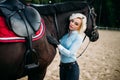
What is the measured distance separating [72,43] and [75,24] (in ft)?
0.96

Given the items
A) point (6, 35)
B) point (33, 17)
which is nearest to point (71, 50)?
point (33, 17)

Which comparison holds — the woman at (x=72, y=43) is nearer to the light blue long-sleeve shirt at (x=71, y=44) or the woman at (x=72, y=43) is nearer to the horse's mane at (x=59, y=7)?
the light blue long-sleeve shirt at (x=71, y=44)

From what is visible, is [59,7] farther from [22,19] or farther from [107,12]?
[107,12]

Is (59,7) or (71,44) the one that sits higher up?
(59,7)

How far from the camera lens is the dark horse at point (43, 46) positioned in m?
3.17

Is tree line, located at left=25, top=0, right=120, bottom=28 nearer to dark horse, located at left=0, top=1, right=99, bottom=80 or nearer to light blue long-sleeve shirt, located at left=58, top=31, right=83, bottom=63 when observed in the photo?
dark horse, located at left=0, top=1, right=99, bottom=80

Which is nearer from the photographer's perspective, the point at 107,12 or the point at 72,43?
the point at 72,43

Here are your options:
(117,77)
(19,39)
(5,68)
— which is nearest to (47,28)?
(19,39)

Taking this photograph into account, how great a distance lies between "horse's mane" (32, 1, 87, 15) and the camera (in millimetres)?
3785

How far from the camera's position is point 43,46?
3438mm

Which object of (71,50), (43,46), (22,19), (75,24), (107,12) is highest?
(22,19)

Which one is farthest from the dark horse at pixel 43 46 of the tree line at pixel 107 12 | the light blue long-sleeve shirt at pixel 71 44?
the tree line at pixel 107 12

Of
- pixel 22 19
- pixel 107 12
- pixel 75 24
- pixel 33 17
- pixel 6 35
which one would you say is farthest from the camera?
pixel 107 12

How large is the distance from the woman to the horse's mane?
0.16 metres
